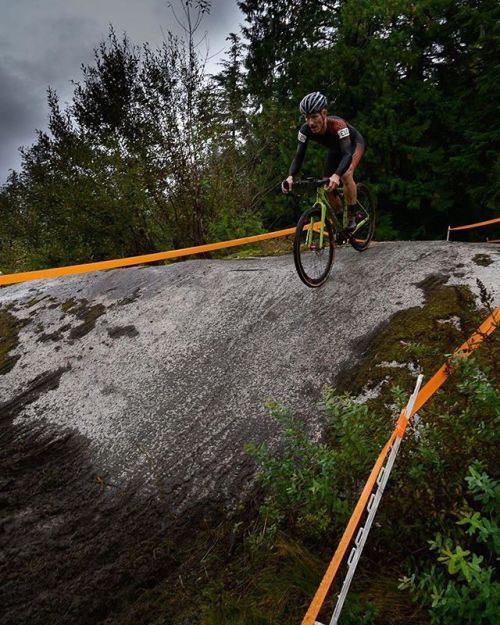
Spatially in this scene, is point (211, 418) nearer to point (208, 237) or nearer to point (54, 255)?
point (208, 237)

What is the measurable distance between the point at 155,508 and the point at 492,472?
2122 millimetres

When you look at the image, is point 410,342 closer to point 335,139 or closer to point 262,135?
point 335,139

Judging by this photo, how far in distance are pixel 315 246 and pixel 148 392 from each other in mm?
2516

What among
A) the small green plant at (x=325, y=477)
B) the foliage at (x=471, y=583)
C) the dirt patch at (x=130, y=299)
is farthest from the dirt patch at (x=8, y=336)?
the foliage at (x=471, y=583)

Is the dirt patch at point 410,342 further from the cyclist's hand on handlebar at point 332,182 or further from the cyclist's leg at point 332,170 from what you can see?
the cyclist's leg at point 332,170

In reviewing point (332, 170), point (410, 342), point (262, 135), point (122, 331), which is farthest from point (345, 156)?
point (262, 135)

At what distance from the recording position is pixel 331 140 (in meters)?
5.60

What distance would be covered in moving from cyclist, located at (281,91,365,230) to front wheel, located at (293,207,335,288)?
0.39m

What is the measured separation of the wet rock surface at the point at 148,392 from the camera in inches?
105

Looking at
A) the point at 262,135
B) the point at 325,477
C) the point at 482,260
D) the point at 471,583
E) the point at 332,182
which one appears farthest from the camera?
the point at 262,135

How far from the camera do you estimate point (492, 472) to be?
1.82 meters

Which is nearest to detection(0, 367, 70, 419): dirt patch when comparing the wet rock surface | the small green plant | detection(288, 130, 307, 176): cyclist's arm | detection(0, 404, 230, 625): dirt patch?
the wet rock surface

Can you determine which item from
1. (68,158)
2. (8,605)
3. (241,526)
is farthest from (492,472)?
(68,158)

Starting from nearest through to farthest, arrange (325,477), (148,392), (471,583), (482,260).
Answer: (471,583), (325,477), (148,392), (482,260)
